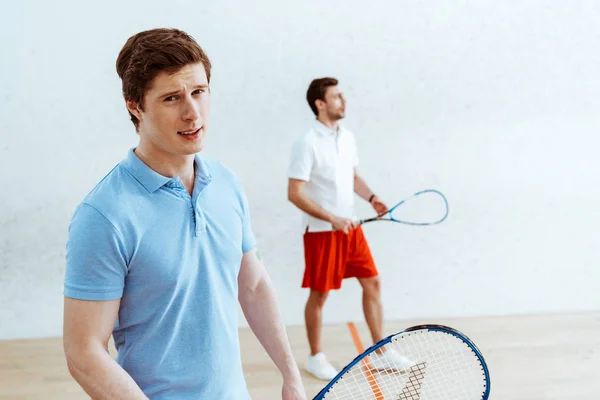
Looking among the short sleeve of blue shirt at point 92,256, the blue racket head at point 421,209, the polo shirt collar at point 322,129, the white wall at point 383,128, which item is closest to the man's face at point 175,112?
the short sleeve of blue shirt at point 92,256

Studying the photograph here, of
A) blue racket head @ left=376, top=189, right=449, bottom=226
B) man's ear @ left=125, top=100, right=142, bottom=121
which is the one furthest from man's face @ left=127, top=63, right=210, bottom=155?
blue racket head @ left=376, top=189, right=449, bottom=226

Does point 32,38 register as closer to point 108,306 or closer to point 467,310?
point 467,310

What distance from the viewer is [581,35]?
12.7 feet

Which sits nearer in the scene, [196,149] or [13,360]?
[196,149]

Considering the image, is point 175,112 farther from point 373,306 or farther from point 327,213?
point 373,306

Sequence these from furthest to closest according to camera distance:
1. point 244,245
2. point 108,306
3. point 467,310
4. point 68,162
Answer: point 467,310
point 68,162
point 244,245
point 108,306

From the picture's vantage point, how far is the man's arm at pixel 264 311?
131 cm

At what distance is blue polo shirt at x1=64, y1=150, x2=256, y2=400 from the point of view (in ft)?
3.28

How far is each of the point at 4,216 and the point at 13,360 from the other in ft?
2.45

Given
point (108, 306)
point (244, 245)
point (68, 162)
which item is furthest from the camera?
point (68, 162)

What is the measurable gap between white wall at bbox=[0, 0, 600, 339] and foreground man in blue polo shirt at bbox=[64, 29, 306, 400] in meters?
2.62

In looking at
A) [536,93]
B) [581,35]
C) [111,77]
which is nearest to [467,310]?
[536,93]

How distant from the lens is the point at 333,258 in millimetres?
3111

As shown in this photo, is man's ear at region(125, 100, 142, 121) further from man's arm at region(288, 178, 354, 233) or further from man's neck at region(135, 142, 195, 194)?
man's arm at region(288, 178, 354, 233)
